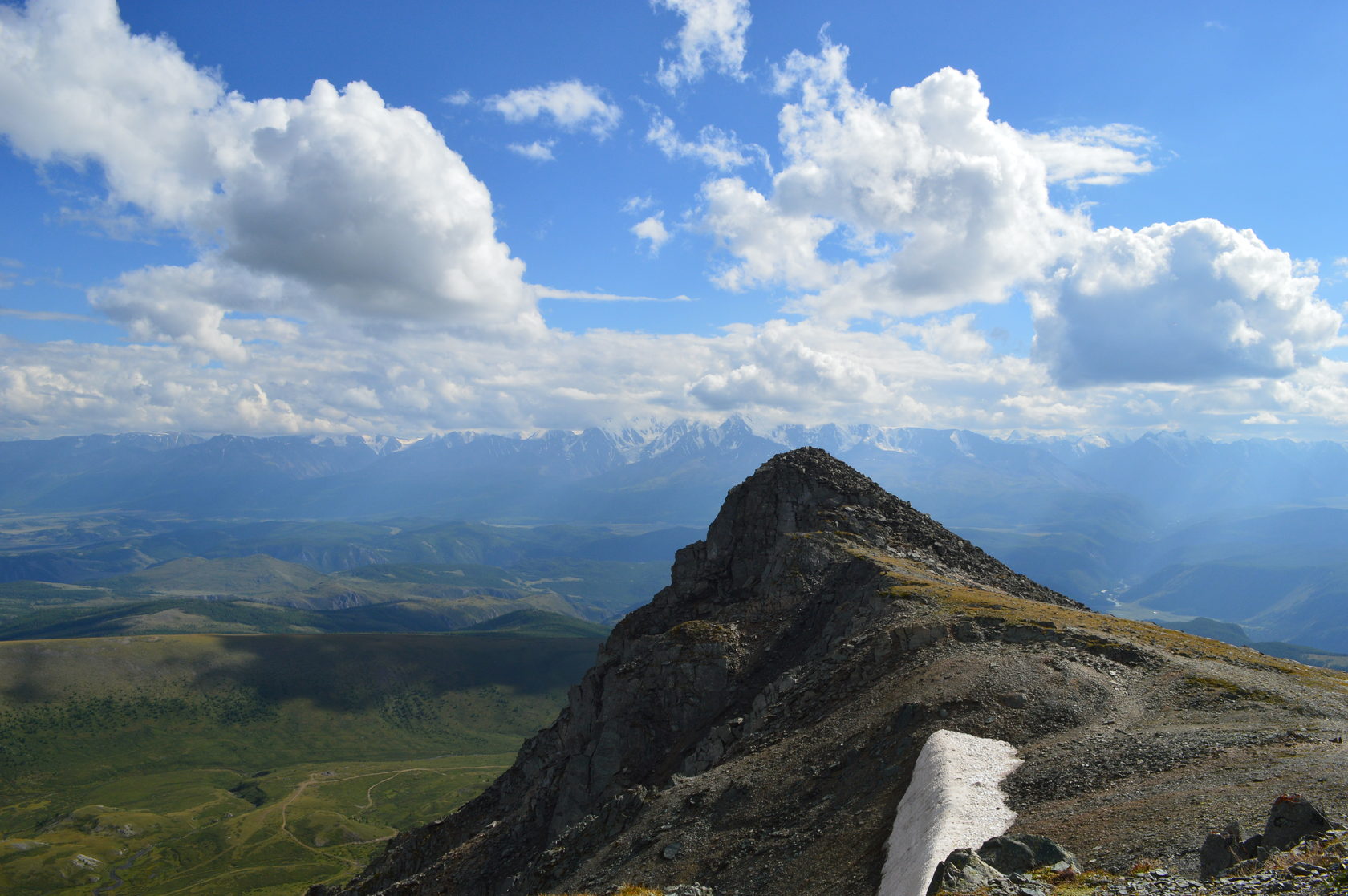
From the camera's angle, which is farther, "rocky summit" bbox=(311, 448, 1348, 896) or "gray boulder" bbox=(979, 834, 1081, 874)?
"rocky summit" bbox=(311, 448, 1348, 896)

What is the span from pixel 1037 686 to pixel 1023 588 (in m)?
42.6

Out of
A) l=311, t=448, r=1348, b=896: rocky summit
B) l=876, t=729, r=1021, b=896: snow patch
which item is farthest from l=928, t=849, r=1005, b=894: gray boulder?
l=311, t=448, r=1348, b=896: rocky summit

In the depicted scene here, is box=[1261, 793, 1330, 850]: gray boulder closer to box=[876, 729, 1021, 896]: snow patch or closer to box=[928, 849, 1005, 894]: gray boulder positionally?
box=[928, 849, 1005, 894]: gray boulder

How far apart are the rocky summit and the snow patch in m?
0.90

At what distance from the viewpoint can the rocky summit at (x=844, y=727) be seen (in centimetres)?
2872

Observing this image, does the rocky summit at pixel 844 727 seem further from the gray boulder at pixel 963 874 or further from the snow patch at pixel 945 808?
the gray boulder at pixel 963 874

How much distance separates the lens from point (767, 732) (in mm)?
47875

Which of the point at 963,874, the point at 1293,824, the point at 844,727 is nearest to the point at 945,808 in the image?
the point at 963,874

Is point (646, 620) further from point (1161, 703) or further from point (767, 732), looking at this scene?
point (1161, 703)

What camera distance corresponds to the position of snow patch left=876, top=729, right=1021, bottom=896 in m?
25.8

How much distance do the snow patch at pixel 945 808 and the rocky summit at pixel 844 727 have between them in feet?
2.94

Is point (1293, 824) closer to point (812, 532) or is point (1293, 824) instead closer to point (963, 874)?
point (963, 874)

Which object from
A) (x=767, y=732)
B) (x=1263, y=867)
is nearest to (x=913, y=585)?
(x=767, y=732)

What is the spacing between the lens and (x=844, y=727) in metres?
42.7
